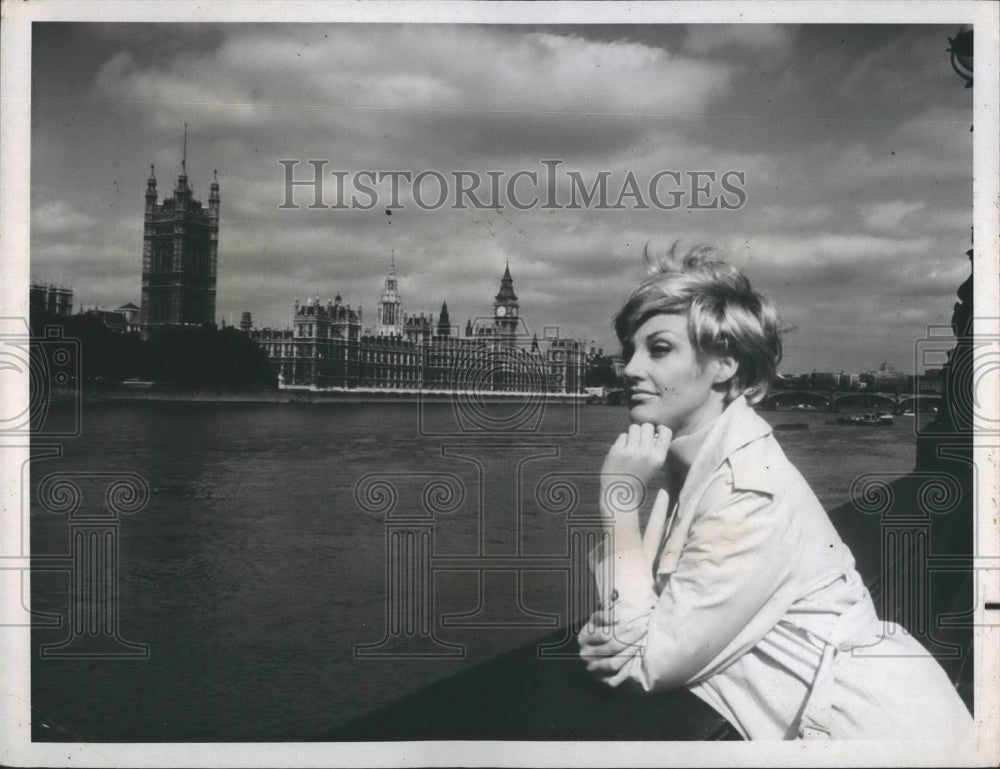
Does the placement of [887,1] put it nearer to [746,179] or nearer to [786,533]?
[746,179]

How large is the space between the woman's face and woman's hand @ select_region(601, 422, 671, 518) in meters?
0.05

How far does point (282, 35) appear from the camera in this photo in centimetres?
340

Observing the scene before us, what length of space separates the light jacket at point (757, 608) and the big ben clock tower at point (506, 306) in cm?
88

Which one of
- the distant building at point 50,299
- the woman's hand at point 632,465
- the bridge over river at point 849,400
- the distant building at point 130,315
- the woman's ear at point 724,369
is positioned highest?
the distant building at point 50,299

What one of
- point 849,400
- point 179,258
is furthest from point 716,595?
point 179,258

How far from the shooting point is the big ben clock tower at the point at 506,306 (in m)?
3.44

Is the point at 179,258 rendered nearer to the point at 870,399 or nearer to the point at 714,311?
the point at 714,311

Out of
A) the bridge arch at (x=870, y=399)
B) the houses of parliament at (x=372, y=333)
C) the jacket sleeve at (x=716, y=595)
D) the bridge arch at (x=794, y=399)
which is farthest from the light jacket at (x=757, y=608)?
the houses of parliament at (x=372, y=333)

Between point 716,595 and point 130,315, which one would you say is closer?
point 716,595

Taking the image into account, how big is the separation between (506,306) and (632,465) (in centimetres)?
79

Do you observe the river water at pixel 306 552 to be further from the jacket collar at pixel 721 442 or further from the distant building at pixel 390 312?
the distant building at pixel 390 312

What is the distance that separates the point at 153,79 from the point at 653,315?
7.00 ft

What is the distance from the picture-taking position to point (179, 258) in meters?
3.38

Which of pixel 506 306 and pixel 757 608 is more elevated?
pixel 506 306
